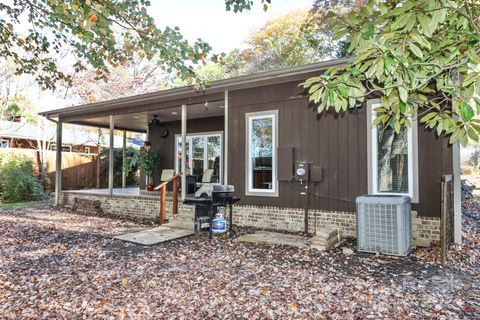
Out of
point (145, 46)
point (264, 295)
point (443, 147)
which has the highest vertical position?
point (145, 46)

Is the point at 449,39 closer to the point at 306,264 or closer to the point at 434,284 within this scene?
the point at 434,284

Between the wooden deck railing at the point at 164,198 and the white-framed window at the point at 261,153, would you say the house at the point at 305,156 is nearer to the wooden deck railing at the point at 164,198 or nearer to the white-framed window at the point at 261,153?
the white-framed window at the point at 261,153

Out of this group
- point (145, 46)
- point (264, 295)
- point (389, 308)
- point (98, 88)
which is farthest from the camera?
point (98, 88)

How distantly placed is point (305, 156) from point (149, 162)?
21.1 feet

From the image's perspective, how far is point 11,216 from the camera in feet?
27.6

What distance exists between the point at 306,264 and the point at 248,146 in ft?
10.8

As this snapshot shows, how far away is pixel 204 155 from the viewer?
34.9ft

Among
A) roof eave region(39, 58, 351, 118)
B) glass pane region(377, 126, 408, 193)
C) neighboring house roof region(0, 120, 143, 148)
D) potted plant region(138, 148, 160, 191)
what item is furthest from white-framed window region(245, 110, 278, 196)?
neighboring house roof region(0, 120, 143, 148)

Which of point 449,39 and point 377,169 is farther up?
point 449,39

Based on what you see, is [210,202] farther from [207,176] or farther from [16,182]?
[16,182]

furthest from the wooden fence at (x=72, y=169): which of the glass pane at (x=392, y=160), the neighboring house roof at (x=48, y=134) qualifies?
the glass pane at (x=392, y=160)

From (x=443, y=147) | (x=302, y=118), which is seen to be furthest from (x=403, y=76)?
(x=302, y=118)

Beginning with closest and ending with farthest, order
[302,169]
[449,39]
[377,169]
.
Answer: [449,39] < [377,169] < [302,169]

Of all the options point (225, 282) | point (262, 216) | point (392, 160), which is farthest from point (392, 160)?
point (225, 282)
